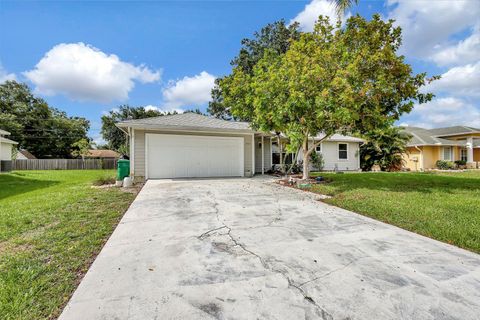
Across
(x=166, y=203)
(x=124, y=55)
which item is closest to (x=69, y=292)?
(x=166, y=203)

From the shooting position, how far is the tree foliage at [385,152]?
17.3 meters

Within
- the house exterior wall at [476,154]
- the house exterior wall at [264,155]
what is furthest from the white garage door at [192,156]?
the house exterior wall at [476,154]

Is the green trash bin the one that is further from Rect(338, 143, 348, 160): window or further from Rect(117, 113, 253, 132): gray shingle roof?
Rect(338, 143, 348, 160): window

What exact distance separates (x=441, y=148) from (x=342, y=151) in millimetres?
9783

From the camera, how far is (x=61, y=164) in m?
23.7

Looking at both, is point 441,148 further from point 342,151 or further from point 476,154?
point 342,151

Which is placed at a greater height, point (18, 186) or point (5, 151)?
point (5, 151)

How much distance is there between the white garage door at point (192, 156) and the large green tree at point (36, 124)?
1132 inches

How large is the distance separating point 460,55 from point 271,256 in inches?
651

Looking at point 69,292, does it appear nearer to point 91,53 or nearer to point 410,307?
point 410,307

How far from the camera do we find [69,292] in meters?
2.26

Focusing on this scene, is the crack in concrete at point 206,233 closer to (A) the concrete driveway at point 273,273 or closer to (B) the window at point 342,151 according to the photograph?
(A) the concrete driveway at point 273,273

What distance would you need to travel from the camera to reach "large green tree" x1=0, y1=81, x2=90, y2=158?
100 ft

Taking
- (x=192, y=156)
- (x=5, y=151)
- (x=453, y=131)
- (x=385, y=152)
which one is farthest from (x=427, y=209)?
(x=5, y=151)
